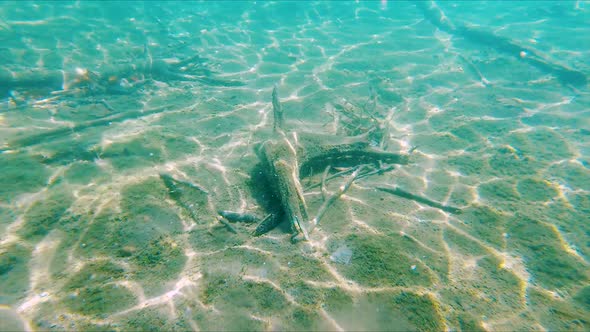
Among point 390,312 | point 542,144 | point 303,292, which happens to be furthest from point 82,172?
point 542,144

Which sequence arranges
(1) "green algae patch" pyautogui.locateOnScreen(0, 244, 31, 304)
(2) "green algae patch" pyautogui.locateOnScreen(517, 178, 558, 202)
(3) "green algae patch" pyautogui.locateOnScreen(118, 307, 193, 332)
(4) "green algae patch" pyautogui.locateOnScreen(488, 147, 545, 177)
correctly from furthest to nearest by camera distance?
(4) "green algae patch" pyautogui.locateOnScreen(488, 147, 545, 177), (2) "green algae patch" pyautogui.locateOnScreen(517, 178, 558, 202), (1) "green algae patch" pyautogui.locateOnScreen(0, 244, 31, 304), (3) "green algae patch" pyautogui.locateOnScreen(118, 307, 193, 332)

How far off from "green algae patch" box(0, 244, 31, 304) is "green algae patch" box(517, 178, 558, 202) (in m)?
7.34

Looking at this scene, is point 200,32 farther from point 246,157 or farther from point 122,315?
point 122,315

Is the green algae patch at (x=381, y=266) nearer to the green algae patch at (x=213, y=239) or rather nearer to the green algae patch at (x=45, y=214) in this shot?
the green algae patch at (x=213, y=239)

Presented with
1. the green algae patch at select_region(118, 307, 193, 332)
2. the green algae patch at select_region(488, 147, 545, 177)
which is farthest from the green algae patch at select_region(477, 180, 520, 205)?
the green algae patch at select_region(118, 307, 193, 332)

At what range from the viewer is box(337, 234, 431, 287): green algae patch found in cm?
314

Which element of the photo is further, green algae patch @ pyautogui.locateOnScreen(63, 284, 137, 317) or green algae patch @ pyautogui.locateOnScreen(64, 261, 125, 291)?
green algae patch @ pyautogui.locateOnScreen(64, 261, 125, 291)

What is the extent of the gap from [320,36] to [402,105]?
8254mm

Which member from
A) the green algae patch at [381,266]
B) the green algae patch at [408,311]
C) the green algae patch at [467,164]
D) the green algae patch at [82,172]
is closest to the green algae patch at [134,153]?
the green algae patch at [82,172]

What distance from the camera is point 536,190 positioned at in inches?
191

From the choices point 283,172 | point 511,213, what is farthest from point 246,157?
point 511,213

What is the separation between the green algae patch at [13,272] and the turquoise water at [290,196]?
2 centimetres

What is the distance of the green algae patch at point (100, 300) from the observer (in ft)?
9.24

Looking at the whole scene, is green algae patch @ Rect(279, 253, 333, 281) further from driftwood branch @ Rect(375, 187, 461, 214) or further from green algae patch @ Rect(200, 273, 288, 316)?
driftwood branch @ Rect(375, 187, 461, 214)
